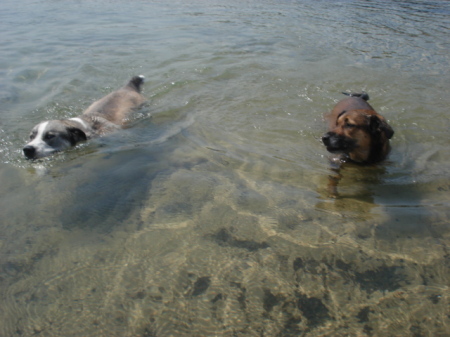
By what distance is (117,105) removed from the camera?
7.17m

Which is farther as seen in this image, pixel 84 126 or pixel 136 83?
pixel 136 83

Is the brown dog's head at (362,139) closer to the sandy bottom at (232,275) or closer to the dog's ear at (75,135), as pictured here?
the sandy bottom at (232,275)

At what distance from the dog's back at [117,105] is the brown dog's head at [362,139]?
144 inches

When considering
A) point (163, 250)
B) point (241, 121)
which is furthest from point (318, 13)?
point (163, 250)

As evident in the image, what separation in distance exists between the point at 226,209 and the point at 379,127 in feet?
8.94

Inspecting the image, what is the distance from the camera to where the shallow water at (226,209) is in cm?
262

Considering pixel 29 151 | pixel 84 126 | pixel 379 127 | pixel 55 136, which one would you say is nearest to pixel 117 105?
pixel 84 126

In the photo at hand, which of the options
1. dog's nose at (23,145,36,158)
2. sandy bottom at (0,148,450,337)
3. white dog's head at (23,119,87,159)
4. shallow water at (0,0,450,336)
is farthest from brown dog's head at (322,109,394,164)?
A: dog's nose at (23,145,36,158)

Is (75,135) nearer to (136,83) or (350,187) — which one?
(136,83)

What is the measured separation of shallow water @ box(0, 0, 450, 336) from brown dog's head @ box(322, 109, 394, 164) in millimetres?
258

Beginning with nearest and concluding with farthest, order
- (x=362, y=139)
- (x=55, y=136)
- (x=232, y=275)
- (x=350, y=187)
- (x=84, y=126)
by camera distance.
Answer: (x=232, y=275) → (x=350, y=187) → (x=362, y=139) → (x=55, y=136) → (x=84, y=126)

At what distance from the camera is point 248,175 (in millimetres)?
4602

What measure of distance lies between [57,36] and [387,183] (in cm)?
1200

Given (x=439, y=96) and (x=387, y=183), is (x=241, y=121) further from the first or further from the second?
→ (x=439, y=96)
